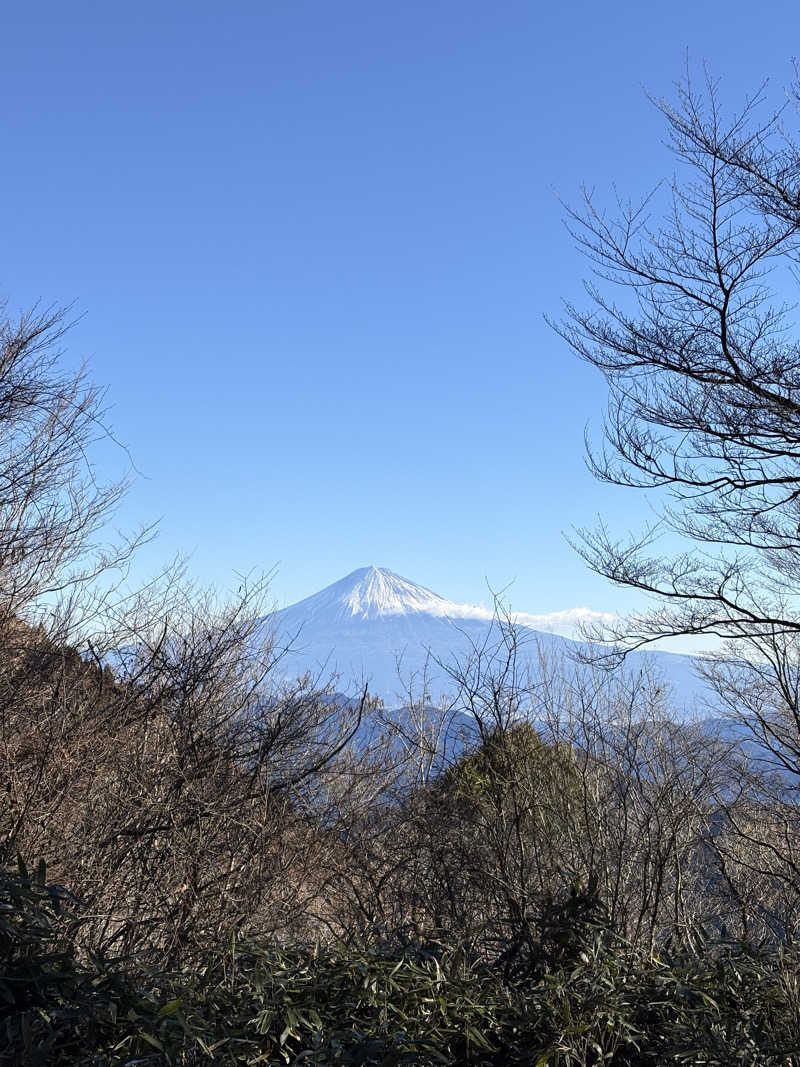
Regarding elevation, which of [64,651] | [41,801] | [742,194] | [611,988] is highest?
[742,194]

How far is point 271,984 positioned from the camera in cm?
174

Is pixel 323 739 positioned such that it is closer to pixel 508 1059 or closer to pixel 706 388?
pixel 706 388

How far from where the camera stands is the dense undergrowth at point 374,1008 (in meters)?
1.47

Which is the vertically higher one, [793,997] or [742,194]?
[742,194]

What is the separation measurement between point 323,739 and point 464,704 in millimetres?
4132

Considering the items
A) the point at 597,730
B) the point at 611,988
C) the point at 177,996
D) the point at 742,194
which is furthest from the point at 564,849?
the point at 742,194

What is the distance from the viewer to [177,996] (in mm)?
1642

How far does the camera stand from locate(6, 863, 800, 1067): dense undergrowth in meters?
1.47

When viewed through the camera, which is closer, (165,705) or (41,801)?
(41,801)

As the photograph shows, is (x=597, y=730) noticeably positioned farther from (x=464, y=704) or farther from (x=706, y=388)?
(x=706, y=388)

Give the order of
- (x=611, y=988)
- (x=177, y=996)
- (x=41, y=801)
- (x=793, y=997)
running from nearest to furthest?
(x=177, y=996), (x=793, y=997), (x=611, y=988), (x=41, y=801)

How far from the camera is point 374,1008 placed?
1.72m

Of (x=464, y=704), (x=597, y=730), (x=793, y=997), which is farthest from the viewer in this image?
(x=597, y=730)

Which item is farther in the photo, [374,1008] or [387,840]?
[387,840]
